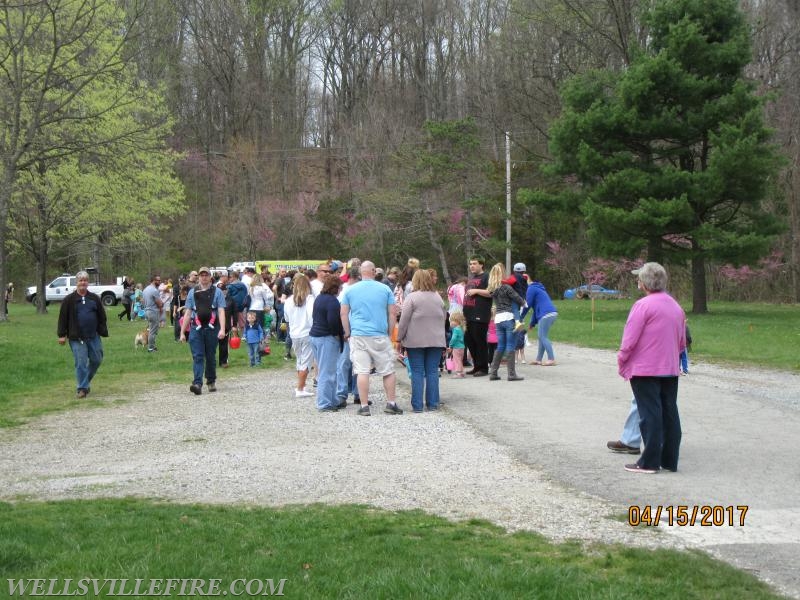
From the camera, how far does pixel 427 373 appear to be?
12344 millimetres

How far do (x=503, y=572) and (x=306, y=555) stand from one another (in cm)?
118

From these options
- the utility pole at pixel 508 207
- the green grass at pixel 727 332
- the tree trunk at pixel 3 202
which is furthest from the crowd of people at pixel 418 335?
the utility pole at pixel 508 207

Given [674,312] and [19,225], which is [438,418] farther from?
[19,225]

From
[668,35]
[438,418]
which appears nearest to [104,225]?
[668,35]

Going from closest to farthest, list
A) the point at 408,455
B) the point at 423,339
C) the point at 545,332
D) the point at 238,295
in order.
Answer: the point at 408,455
the point at 423,339
the point at 545,332
the point at 238,295

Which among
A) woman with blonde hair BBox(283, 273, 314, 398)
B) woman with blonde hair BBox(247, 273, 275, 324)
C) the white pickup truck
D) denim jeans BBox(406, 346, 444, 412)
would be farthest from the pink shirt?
the white pickup truck

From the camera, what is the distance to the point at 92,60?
36.9 m

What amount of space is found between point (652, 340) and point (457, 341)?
7822mm

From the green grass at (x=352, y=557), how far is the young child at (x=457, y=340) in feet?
29.5

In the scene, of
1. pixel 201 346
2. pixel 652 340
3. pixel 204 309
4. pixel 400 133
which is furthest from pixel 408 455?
pixel 400 133

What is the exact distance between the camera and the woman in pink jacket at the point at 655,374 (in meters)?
7.98

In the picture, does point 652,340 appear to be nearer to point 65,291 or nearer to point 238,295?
point 238,295

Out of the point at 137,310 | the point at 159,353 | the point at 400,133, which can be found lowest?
the point at 159,353

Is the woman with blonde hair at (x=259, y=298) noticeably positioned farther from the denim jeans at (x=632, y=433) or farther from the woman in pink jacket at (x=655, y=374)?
the woman in pink jacket at (x=655, y=374)
